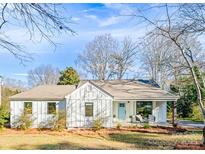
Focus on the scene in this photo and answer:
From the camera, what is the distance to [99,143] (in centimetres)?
1038

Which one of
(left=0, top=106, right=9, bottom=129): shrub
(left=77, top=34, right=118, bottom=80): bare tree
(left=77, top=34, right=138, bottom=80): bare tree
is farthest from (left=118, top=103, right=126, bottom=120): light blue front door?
(left=0, top=106, right=9, bottom=129): shrub

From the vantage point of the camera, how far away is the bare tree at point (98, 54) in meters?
13.1

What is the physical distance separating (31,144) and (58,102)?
4.65m

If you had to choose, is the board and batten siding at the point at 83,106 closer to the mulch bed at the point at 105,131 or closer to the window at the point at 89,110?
the window at the point at 89,110

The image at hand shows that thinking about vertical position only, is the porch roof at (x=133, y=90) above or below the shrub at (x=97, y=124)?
above

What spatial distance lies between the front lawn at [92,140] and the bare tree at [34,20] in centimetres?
504

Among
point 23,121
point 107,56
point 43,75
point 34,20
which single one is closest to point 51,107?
point 23,121

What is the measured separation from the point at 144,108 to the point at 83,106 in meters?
3.02

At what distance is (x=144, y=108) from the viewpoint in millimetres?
15922

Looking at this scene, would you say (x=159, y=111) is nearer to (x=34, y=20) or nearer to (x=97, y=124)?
(x=97, y=124)

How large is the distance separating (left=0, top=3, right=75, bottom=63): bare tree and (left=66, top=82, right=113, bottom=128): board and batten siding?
31.2ft

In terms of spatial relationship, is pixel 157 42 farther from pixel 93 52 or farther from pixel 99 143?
pixel 99 143

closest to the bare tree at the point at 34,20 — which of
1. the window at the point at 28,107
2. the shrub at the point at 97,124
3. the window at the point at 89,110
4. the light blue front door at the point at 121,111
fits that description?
the shrub at the point at 97,124

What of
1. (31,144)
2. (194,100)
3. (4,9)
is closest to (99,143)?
(31,144)
